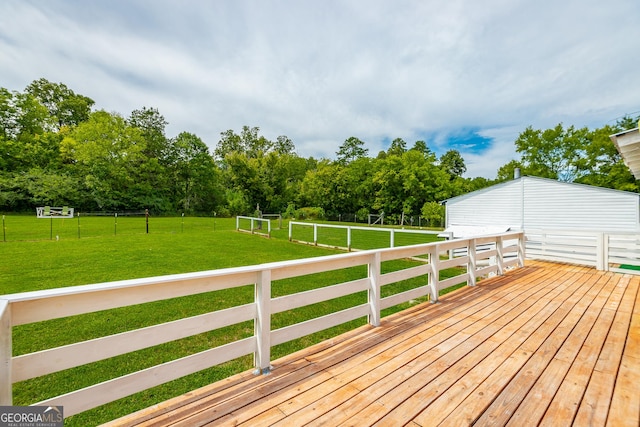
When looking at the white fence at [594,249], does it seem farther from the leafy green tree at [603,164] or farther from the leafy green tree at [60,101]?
the leafy green tree at [60,101]

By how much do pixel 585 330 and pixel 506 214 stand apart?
473 inches

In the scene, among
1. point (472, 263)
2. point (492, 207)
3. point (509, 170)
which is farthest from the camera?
point (509, 170)

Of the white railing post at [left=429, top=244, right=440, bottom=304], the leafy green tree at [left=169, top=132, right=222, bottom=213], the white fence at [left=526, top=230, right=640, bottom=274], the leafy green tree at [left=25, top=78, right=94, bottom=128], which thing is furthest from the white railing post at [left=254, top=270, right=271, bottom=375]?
the leafy green tree at [left=25, top=78, right=94, bottom=128]

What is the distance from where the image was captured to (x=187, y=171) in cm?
3588

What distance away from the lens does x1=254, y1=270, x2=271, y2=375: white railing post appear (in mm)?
2111

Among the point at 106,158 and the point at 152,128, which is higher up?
the point at 152,128

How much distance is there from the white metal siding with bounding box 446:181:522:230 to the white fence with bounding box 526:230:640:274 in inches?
218

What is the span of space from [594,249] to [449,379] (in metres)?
7.83

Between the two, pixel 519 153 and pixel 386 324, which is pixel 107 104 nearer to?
pixel 386 324

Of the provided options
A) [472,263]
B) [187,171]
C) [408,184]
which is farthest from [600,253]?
[187,171]

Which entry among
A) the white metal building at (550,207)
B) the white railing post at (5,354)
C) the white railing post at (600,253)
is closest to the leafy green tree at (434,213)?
the white metal building at (550,207)

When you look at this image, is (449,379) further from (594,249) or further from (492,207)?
(492,207)

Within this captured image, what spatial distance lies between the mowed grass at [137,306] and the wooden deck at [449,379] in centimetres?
105

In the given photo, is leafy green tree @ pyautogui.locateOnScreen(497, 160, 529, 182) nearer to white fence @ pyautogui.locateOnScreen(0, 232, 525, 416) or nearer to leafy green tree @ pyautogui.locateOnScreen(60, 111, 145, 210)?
white fence @ pyautogui.locateOnScreen(0, 232, 525, 416)
